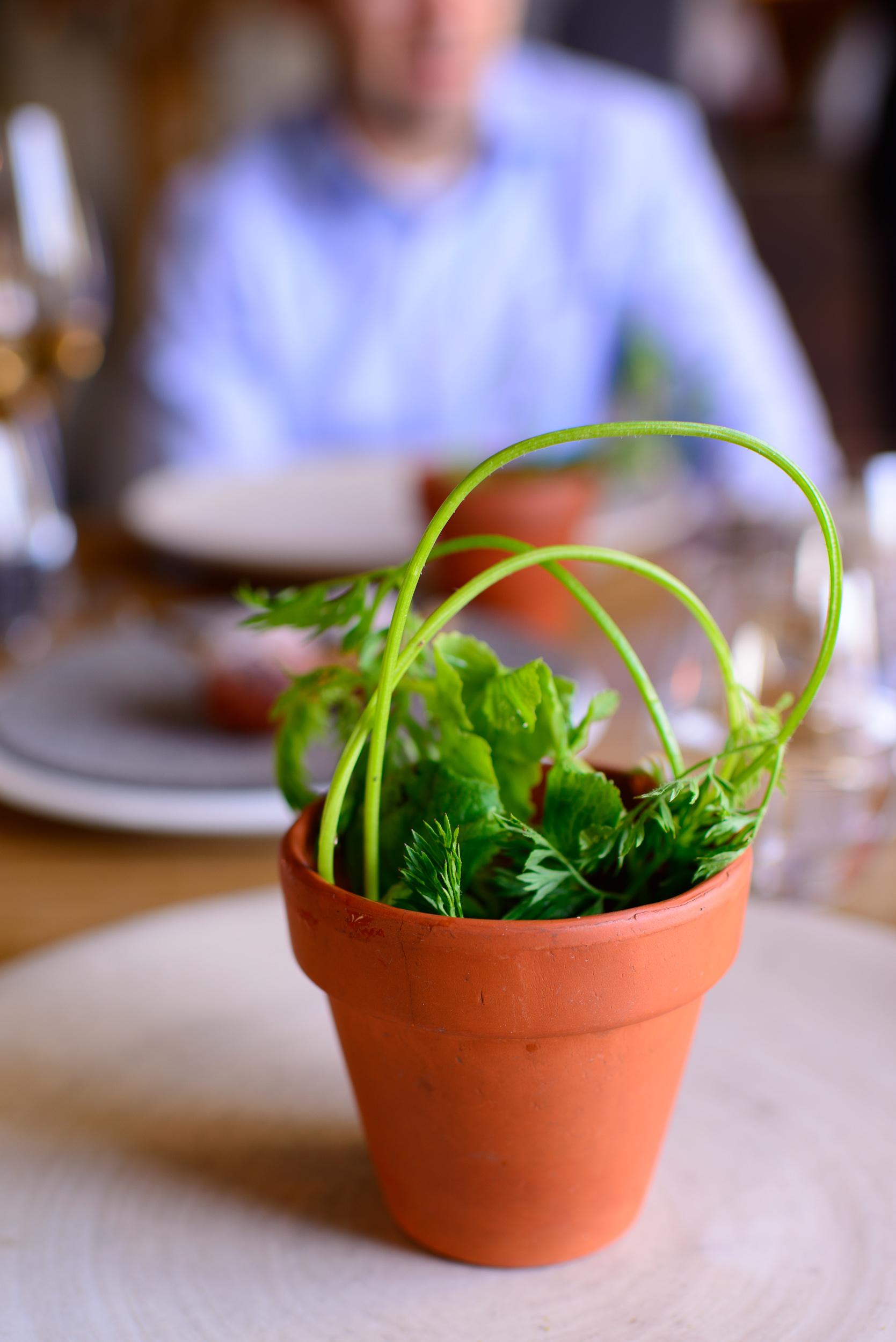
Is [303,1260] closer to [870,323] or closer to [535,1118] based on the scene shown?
[535,1118]

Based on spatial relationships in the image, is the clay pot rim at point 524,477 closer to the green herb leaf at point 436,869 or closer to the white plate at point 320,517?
the white plate at point 320,517

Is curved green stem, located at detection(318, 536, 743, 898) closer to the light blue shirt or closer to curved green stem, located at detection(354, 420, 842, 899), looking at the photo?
curved green stem, located at detection(354, 420, 842, 899)

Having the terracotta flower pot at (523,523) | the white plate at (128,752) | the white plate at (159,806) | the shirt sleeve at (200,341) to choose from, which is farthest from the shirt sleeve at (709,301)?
the white plate at (159,806)

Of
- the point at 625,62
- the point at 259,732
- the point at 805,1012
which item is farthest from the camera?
the point at 625,62

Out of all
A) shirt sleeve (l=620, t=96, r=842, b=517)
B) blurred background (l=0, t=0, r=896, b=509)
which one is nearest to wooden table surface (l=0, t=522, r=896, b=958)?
shirt sleeve (l=620, t=96, r=842, b=517)

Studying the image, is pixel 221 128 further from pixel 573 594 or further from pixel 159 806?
pixel 573 594

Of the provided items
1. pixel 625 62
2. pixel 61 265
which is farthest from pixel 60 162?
pixel 625 62
